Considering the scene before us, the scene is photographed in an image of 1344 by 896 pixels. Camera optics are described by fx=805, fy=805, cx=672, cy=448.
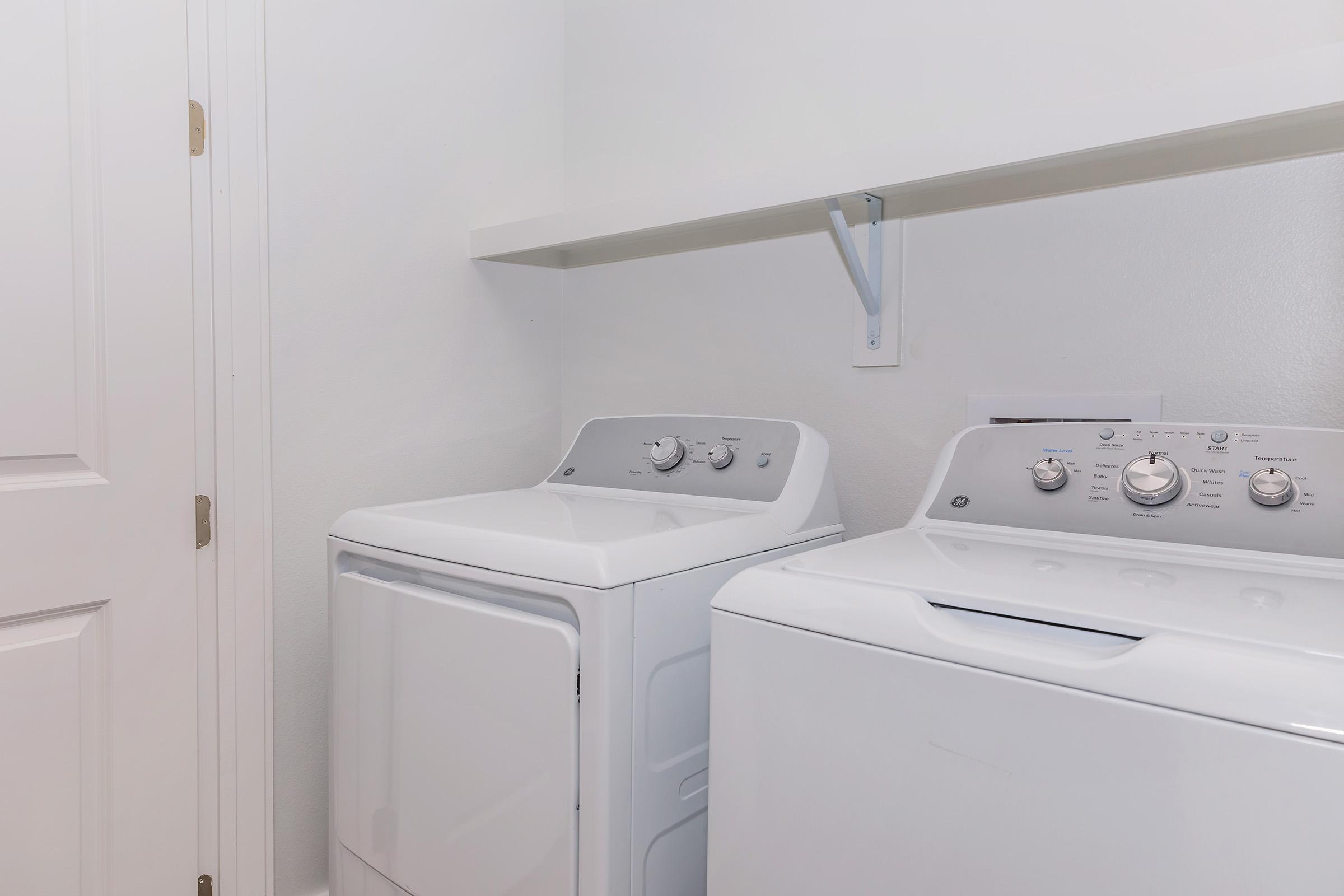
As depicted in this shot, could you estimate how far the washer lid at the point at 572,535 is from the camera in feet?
3.16

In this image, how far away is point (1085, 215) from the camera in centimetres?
126

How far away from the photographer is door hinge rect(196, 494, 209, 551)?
1354mm

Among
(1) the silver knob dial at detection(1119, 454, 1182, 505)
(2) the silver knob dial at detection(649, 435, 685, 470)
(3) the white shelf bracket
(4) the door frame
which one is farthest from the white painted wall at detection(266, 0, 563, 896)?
(1) the silver knob dial at detection(1119, 454, 1182, 505)

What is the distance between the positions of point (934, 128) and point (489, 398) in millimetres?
1069

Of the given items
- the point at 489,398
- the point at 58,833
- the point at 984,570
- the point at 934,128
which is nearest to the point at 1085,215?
the point at 934,128

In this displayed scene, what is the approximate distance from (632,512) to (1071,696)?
736 millimetres

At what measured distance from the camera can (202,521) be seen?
4.46 feet

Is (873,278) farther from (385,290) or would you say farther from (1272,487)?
(385,290)

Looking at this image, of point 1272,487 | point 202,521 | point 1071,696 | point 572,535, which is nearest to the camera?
point 1071,696

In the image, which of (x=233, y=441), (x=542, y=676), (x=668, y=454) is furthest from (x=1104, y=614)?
(x=233, y=441)

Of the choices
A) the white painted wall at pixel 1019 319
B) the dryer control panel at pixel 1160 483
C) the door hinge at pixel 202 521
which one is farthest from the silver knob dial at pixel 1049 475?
the door hinge at pixel 202 521

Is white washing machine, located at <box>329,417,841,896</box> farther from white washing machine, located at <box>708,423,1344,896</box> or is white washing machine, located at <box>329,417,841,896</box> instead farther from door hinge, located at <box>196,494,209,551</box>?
door hinge, located at <box>196,494,209,551</box>

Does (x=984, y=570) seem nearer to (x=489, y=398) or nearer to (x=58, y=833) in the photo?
(x=489, y=398)

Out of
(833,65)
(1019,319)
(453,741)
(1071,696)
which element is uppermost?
(833,65)
